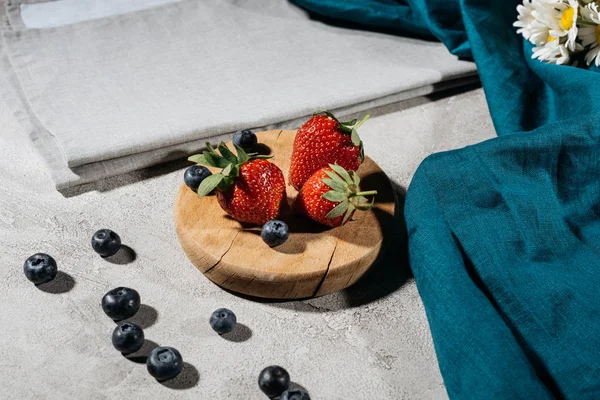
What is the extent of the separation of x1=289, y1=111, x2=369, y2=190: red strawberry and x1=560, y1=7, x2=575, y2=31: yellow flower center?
57 centimetres

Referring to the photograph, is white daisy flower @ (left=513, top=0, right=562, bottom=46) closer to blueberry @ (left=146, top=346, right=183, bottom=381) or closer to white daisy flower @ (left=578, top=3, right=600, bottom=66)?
white daisy flower @ (left=578, top=3, right=600, bottom=66)

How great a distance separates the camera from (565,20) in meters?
1.48

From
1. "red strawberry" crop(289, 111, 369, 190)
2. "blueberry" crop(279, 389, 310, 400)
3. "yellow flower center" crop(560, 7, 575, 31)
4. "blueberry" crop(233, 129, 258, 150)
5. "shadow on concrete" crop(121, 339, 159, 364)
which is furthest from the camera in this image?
"yellow flower center" crop(560, 7, 575, 31)

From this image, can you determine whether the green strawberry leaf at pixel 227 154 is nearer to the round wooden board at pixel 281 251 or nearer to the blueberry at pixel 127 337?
the round wooden board at pixel 281 251

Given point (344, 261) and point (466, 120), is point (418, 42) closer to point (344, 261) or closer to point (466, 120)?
point (466, 120)

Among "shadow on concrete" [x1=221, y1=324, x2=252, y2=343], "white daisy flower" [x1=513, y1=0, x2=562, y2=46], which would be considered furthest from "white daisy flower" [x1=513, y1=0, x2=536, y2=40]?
"shadow on concrete" [x1=221, y1=324, x2=252, y2=343]

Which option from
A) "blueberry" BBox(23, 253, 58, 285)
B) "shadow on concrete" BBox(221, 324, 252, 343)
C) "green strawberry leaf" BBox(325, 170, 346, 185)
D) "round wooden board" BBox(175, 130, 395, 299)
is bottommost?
"shadow on concrete" BBox(221, 324, 252, 343)

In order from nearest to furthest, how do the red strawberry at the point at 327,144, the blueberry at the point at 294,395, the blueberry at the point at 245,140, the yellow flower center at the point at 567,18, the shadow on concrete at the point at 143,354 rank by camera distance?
the blueberry at the point at 294,395 → the shadow on concrete at the point at 143,354 → the red strawberry at the point at 327,144 → the blueberry at the point at 245,140 → the yellow flower center at the point at 567,18

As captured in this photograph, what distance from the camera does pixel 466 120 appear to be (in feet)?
5.51

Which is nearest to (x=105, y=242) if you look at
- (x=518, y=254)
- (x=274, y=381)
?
(x=274, y=381)

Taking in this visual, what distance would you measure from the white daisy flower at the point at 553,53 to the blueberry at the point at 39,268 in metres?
1.11

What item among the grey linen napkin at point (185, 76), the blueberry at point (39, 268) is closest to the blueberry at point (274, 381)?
the blueberry at point (39, 268)

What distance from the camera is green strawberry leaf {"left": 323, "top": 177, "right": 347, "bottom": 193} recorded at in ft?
3.64

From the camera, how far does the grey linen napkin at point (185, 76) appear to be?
1.47 m
